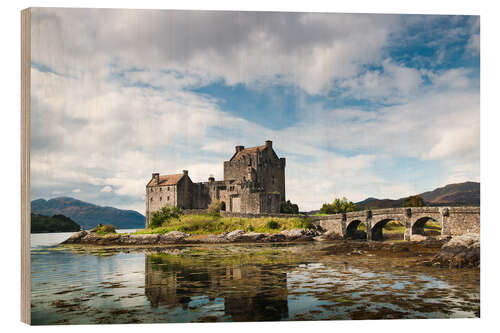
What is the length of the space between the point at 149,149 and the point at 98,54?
295 cm

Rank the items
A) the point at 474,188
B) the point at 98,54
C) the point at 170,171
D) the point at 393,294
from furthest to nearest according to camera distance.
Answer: the point at 170,171 < the point at 474,188 < the point at 98,54 < the point at 393,294

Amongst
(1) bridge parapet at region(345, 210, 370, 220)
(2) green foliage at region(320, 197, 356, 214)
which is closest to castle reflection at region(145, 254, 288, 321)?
(2) green foliage at region(320, 197, 356, 214)

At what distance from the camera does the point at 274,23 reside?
9.54 metres

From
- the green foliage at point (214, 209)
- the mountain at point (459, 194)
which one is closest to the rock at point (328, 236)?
the green foliage at point (214, 209)

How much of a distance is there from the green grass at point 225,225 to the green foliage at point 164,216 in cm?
37

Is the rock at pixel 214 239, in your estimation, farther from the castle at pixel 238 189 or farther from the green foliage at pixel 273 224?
the castle at pixel 238 189

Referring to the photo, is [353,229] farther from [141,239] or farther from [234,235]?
[141,239]

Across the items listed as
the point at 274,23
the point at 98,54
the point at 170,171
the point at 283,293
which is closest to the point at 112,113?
the point at 98,54

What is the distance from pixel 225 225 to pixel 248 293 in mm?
17704

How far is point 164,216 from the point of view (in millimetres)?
28688

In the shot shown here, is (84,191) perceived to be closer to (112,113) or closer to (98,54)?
(112,113)

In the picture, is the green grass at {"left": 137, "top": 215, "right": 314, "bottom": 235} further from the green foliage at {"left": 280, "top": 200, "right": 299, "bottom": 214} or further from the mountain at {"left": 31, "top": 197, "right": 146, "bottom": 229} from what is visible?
the mountain at {"left": 31, "top": 197, "right": 146, "bottom": 229}

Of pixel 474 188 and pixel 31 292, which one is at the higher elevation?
pixel 474 188

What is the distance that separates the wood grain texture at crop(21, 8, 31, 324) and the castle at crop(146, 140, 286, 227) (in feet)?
69.3
